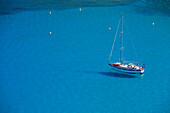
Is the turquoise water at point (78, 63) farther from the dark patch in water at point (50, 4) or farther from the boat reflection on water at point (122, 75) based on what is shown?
the dark patch in water at point (50, 4)

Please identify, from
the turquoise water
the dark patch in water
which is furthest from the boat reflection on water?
the dark patch in water

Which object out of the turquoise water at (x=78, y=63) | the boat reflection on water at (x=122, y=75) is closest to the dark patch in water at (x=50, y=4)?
the turquoise water at (x=78, y=63)

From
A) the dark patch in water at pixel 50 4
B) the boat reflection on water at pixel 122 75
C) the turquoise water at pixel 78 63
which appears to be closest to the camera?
the turquoise water at pixel 78 63

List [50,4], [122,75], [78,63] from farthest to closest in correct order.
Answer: [50,4]
[78,63]
[122,75]

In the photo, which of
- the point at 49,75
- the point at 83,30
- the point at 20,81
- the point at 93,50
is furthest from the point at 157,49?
the point at 20,81

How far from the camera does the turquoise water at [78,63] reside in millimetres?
64750

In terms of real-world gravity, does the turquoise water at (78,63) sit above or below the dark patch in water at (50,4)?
below

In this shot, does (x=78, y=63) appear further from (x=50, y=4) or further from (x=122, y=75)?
(x=50, y=4)

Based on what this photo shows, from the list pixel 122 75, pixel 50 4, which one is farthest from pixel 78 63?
pixel 50 4

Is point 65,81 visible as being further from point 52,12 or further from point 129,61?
point 52,12

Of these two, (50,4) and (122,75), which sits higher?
(50,4)

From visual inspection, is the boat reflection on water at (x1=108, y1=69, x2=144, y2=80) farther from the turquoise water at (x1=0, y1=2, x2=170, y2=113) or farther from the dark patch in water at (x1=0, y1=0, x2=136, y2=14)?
the dark patch in water at (x1=0, y1=0, x2=136, y2=14)

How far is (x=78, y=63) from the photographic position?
78188 millimetres

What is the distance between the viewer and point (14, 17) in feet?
347
